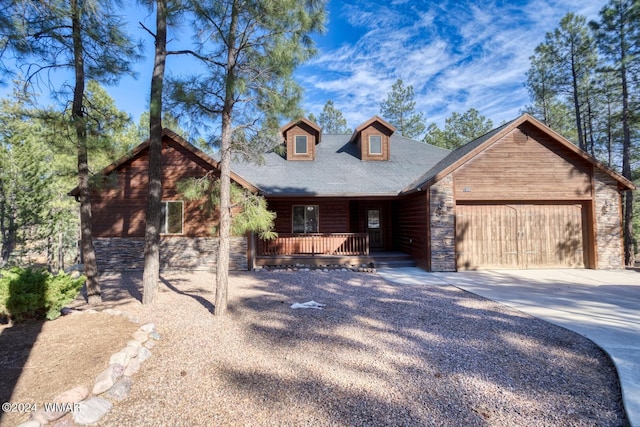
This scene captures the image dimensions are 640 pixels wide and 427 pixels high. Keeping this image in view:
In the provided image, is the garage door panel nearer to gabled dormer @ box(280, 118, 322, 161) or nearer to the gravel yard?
the gravel yard

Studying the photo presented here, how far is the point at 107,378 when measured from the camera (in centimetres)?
294

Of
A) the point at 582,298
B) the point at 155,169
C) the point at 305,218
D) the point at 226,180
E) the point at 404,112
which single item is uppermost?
the point at 404,112

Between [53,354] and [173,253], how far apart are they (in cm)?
705

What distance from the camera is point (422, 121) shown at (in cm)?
2623

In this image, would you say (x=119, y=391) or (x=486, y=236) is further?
(x=486, y=236)

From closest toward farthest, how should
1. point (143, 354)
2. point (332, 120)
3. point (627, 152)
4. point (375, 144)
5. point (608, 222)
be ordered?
1. point (143, 354)
2. point (608, 222)
3. point (627, 152)
4. point (375, 144)
5. point (332, 120)

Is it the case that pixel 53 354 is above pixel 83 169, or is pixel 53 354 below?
below

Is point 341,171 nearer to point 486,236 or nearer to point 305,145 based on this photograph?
point 305,145

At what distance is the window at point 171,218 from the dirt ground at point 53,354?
5685 millimetres

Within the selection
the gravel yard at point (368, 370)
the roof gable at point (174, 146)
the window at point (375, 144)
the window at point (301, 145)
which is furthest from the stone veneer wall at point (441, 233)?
the window at point (301, 145)

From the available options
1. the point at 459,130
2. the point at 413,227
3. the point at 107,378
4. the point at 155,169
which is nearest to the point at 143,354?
the point at 107,378

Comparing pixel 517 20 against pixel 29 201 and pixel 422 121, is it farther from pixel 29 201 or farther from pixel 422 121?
pixel 29 201

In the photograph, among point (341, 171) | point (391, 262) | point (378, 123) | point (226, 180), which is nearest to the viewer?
point (226, 180)

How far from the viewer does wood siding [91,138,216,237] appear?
10.2m
